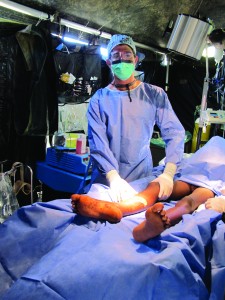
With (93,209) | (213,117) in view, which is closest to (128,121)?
(93,209)

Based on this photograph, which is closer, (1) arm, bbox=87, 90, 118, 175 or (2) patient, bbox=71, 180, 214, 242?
(2) patient, bbox=71, 180, 214, 242

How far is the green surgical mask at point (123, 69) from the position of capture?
1.95 metres

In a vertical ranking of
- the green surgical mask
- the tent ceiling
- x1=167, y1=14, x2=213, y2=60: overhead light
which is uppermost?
the tent ceiling

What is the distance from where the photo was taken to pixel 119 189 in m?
1.68

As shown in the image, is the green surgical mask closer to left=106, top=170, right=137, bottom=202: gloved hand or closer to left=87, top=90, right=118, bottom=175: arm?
left=87, top=90, right=118, bottom=175: arm

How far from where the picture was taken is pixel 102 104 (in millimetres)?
1999

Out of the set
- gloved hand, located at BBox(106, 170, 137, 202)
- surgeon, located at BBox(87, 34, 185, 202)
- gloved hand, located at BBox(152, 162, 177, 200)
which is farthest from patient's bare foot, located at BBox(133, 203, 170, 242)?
surgeon, located at BBox(87, 34, 185, 202)

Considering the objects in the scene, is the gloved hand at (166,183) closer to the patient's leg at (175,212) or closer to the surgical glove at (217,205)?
the patient's leg at (175,212)

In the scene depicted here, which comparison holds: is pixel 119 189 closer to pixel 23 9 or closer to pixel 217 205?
pixel 217 205

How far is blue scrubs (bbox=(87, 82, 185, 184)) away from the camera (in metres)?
1.96

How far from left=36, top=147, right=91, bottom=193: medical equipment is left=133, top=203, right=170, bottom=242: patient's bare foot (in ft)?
4.48

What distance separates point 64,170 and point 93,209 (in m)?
1.48

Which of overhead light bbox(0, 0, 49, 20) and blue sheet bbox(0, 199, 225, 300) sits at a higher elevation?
overhead light bbox(0, 0, 49, 20)

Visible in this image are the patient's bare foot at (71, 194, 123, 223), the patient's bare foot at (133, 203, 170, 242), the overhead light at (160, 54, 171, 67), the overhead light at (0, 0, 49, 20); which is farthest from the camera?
the overhead light at (160, 54, 171, 67)
